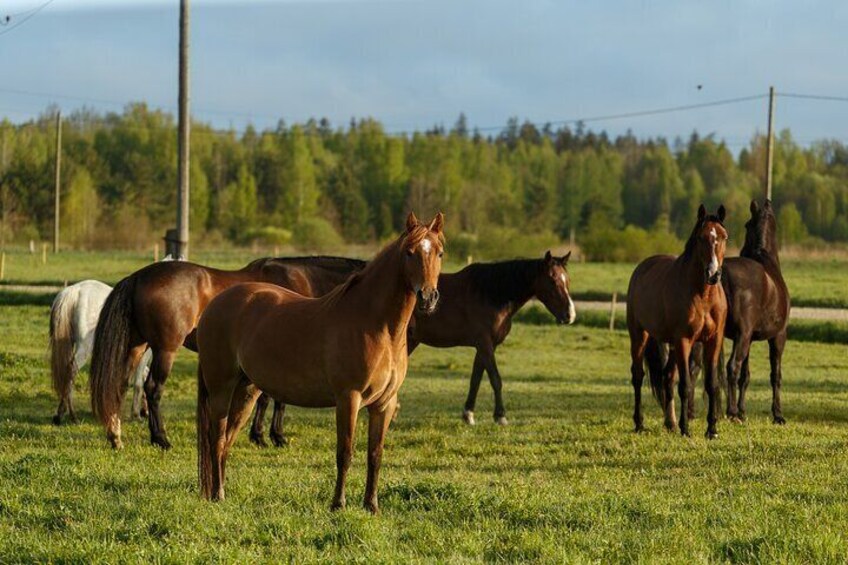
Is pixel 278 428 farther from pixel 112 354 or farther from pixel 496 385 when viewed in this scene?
pixel 496 385

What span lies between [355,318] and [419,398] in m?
9.54

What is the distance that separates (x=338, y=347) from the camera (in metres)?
7.58

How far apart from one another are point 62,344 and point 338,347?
6.96 meters

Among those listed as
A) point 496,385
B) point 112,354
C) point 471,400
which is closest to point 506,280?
point 496,385

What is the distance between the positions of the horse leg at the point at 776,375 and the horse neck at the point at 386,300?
752 centimetres

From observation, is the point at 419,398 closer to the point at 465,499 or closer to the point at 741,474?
the point at 741,474

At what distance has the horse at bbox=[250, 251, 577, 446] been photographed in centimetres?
1411

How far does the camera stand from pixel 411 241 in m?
7.38

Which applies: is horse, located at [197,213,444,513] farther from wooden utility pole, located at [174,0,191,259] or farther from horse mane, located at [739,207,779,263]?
wooden utility pole, located at [174,0,191,259]

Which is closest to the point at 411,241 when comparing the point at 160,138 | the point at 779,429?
the point at 779,429

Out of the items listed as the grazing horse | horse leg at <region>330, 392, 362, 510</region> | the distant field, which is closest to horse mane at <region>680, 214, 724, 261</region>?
the grazing horse

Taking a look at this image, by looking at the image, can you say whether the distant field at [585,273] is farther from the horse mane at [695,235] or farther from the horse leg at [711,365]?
the horse mane at [695,235]

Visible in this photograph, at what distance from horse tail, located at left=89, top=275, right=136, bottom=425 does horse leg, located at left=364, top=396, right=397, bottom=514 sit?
13.6ft

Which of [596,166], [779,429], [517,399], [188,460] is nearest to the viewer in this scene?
[188,460]
